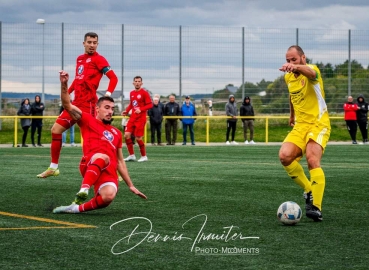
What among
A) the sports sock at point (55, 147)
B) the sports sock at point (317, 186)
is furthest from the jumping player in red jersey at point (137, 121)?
the sports sock at point (317, 186)

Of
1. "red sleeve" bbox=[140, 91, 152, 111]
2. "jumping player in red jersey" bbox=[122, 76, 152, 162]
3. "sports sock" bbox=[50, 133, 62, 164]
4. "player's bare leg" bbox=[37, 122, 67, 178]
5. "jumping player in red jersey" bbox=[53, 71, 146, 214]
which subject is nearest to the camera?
"jumping player in red jersey" bbox=[53, 71, 146, 214]

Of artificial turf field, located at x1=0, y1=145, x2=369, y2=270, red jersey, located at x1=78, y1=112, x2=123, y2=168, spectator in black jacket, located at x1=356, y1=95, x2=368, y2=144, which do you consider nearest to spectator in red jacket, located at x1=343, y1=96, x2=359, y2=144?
spectator in black jacket, located at x1=356, y1=95, x2=368, y2=144

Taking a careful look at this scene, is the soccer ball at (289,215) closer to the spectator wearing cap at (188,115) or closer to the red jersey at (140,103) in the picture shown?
the red jersey at (140,103)

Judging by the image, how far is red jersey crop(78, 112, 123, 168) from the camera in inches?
321

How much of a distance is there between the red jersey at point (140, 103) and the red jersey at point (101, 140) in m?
9.84

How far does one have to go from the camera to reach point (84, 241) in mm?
6156

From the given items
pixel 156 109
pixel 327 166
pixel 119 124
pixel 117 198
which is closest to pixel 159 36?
pixel 119 124

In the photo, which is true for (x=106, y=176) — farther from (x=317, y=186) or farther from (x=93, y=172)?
(x=317, y=186)

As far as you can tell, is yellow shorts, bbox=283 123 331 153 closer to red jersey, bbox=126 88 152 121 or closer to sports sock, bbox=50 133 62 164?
sports sock, bbox=50 133 62 164

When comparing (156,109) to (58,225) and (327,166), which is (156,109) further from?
(58,225)

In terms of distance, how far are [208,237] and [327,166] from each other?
10072mm

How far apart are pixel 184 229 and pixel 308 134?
2.26m

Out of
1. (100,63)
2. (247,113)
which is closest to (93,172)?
(100,63)

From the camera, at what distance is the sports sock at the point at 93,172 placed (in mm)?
7719
